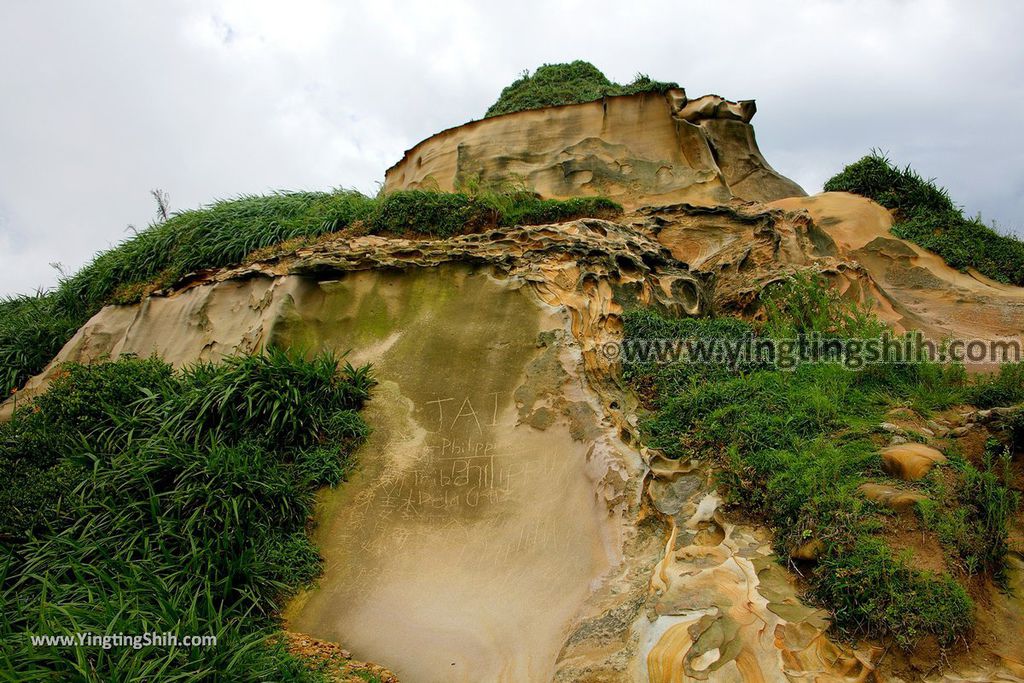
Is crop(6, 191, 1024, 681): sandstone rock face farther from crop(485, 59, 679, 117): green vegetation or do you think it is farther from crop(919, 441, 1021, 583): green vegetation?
Answer: crop(485, 59, 679, 117): green vegetation

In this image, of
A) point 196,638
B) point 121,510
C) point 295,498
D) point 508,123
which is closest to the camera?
point 196,638

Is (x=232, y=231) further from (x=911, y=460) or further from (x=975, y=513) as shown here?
(x=975, y=513)

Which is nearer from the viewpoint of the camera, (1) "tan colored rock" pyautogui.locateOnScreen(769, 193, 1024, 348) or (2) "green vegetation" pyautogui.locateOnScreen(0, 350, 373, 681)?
(2) "green vegetation" pyautogui.locateOnScreen(0, 350, 373, 681)

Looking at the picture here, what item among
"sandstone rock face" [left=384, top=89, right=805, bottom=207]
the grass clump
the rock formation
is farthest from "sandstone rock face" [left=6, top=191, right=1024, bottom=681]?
"sandstone rock face" [left=384, top=89, right=805, bottom=207]

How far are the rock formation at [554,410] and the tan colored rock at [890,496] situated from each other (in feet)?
0.08

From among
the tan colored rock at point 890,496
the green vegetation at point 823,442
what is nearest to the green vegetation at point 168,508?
the green vegetation at point 823,442

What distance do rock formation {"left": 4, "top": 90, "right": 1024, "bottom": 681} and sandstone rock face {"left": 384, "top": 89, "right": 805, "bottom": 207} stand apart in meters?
0.04

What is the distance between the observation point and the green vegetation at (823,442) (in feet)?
10.3

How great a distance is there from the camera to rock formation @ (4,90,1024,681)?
11.3 ft

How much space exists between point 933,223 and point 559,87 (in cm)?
625

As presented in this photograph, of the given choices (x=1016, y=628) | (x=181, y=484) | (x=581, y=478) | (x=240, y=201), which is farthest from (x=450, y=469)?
(x=240, y=201)

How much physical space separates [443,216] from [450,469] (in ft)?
10.9

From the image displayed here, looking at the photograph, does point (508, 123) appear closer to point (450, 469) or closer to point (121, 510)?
point (450, 469)

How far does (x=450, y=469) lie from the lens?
4957 millimetres
